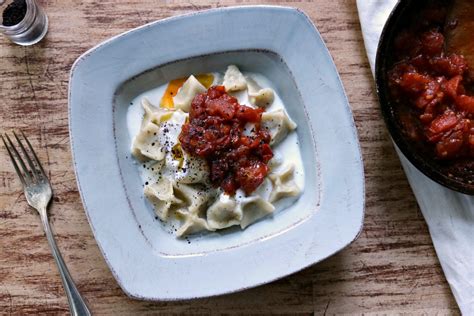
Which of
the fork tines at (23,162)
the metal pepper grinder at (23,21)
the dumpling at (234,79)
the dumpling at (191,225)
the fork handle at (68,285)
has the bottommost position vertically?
the fork handle at (68,285)

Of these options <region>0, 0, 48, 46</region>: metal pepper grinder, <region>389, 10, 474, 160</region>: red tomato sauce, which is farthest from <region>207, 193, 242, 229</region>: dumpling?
<region>0, 0, 48, 46</region>: metal pepper grinder

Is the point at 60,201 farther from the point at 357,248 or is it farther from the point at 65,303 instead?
the point at 357,248

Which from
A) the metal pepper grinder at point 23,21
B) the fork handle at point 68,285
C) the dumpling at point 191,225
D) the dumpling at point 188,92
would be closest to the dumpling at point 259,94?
the dumpling at point 188,92

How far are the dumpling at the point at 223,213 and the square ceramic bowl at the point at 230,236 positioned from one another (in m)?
0.12

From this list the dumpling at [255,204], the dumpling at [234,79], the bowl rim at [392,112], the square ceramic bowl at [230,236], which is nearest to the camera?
the bowl rim at [392,112]

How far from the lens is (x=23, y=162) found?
4488 mm

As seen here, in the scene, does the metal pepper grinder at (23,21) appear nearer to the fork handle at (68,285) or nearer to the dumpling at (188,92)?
the dumpling at (188,92)

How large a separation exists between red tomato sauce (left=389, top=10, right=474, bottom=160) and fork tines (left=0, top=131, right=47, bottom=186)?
8.76 ft

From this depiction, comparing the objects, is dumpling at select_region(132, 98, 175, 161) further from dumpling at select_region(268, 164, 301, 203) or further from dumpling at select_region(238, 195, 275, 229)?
dumpling at select_region(268, 164, 301, 203)

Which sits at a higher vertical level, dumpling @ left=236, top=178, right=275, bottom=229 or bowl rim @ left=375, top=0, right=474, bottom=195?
bowl rim @ left=375, top=0, right=474, bottom=195

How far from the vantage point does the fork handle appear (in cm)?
442

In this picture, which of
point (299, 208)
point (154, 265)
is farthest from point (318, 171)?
point (154, 265)

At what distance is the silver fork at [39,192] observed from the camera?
443 centimetres

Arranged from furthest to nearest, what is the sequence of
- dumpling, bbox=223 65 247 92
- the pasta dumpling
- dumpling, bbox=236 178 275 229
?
dumpling, bbox=223 65 247 92
dumpling, bbox=236 178 275 229
the pasta dumpling
